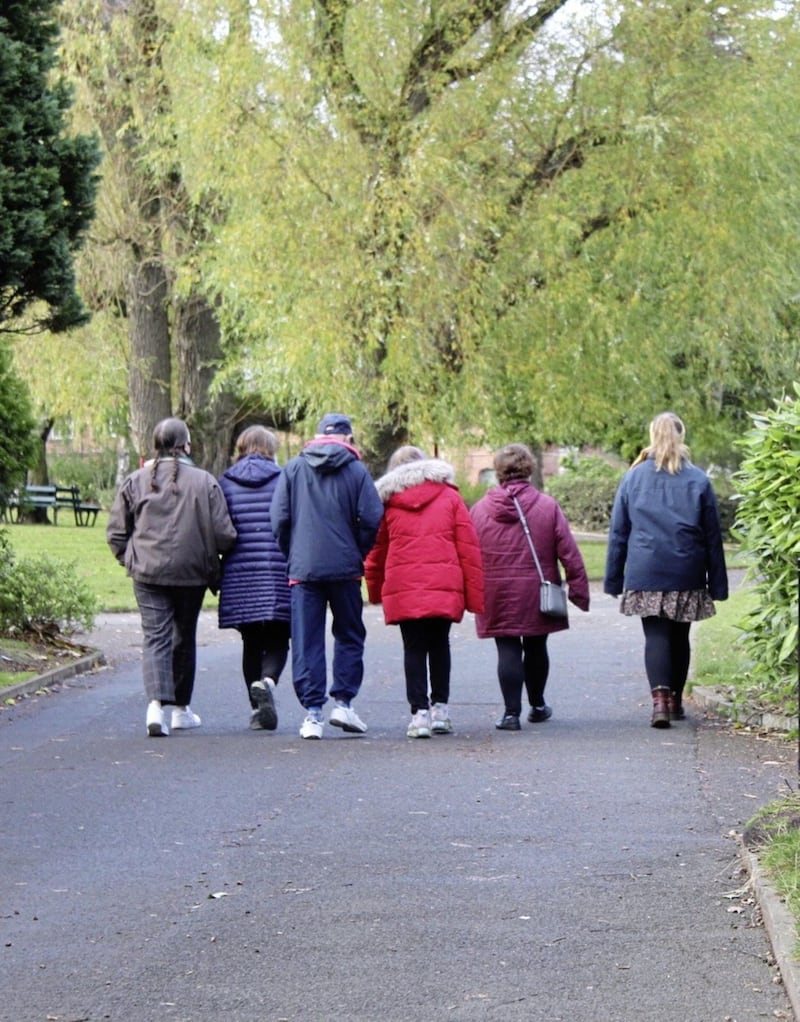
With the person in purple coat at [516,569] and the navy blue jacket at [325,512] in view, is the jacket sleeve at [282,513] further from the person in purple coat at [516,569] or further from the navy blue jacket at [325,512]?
the person in purple coat at [516,569]

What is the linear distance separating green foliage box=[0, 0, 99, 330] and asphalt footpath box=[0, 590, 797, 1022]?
4163 millimetres

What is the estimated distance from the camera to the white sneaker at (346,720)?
10.8m

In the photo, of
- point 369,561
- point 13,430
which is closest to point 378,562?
point 369,561

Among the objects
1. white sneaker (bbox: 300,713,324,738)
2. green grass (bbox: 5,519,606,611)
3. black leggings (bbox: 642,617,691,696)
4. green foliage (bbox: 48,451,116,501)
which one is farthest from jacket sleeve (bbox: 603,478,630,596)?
green foliage (bbox: 48,451,116,501)

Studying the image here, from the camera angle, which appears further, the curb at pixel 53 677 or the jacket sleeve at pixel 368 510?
the curb at pixel 53 677

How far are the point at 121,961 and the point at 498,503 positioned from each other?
614 centimetres

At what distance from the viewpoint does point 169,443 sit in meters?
11.0

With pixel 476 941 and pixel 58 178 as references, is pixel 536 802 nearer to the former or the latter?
pixel 476 941

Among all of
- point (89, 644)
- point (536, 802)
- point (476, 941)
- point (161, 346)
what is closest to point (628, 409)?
point (161, 346)

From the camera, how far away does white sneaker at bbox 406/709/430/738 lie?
35.0 feet

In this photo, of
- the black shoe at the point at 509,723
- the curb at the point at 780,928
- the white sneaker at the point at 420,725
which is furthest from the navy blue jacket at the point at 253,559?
the curb at the point at 780,928

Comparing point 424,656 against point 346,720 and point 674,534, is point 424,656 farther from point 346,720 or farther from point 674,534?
point 674,534

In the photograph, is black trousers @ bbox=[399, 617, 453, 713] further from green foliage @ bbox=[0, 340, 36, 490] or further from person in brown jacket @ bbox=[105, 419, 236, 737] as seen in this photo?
green foliage @ bbox=[0, 340, 36, 490]

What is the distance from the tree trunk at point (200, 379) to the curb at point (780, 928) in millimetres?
23814
